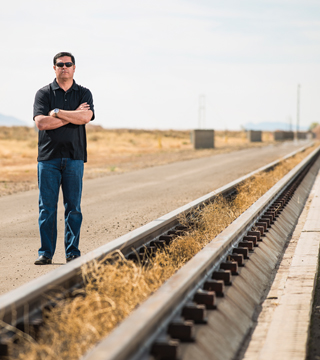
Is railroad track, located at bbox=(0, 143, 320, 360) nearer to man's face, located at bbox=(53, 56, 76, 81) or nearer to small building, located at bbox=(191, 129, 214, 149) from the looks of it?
man's face, located at bbox=(53, 56, 76, 81)

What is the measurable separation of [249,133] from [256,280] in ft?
239

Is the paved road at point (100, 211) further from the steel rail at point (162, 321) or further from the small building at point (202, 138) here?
the small building at point (202, 138)

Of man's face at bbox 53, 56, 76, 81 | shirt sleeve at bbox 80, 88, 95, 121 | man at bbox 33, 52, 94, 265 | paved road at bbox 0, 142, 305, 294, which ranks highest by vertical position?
man's face at bbox 53, 56, 76, 81

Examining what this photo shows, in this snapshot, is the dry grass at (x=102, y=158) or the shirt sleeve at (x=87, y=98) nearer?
the shirt sleeve at (x=87, y=98)

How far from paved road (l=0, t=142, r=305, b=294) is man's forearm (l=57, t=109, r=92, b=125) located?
1.68 m

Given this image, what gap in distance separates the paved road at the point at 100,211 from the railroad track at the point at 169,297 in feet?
4.91

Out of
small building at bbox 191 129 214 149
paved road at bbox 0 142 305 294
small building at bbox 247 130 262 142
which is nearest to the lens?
paved road at bbox 0 142 305 294

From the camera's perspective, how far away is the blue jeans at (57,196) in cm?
599

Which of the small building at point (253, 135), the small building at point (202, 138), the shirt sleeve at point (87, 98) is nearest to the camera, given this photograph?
the shirt sleeve at point (87, 98)

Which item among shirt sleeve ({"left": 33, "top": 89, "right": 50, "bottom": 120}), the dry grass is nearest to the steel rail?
shirt sleeve ({"left": 33, "top": 89, "right": 50, "bottom": 120})

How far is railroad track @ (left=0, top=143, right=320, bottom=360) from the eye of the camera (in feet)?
9.29

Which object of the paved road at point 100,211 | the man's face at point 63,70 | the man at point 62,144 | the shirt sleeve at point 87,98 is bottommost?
the paved road at point 100,211

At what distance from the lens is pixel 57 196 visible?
6.06m

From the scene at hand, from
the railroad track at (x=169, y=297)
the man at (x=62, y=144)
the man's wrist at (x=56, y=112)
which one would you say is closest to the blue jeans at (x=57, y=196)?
the man at (x=62, y=144)
